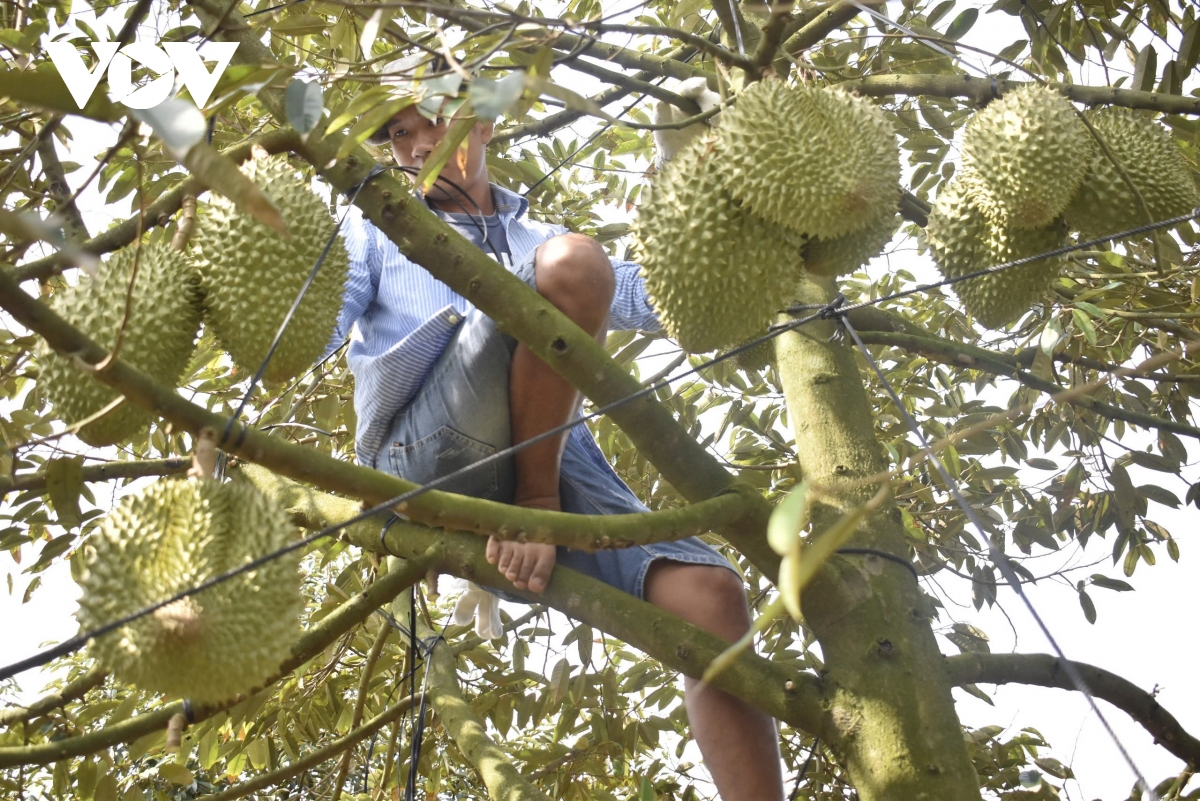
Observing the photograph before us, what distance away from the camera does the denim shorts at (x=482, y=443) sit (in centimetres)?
188

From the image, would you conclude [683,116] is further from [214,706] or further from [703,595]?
[214,706]

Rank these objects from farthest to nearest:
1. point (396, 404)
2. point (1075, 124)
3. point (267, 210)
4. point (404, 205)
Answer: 1. point (396, 404)
2. point (1075, 124)
3. point (404, 205)
4. point (267, 210)

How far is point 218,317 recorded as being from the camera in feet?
4.83

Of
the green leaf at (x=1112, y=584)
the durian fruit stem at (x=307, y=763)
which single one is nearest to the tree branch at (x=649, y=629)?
the durian fruit stem at (x=307, y=763)

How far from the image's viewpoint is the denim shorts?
188cm

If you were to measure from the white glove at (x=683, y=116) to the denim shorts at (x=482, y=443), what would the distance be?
1.19 feet

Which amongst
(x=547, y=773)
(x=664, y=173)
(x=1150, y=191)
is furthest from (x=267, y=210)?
(x=547, y=773)

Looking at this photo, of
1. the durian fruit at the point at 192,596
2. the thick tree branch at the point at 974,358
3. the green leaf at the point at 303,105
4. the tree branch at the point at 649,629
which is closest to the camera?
the green leaf at the point at 303,105

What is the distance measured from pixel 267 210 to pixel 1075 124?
4.41 feet

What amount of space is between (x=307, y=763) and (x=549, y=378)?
3.08 feet

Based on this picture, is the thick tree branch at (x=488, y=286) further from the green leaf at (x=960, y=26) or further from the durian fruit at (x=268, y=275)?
the green leaf at (x=960, y=26)

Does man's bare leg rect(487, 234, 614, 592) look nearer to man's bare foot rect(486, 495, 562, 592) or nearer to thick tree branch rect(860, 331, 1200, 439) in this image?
man's bare foot rect(486, 495, 562, 592)

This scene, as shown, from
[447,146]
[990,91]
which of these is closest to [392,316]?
[447,146]

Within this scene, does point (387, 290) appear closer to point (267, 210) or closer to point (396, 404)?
point (396, 404)
